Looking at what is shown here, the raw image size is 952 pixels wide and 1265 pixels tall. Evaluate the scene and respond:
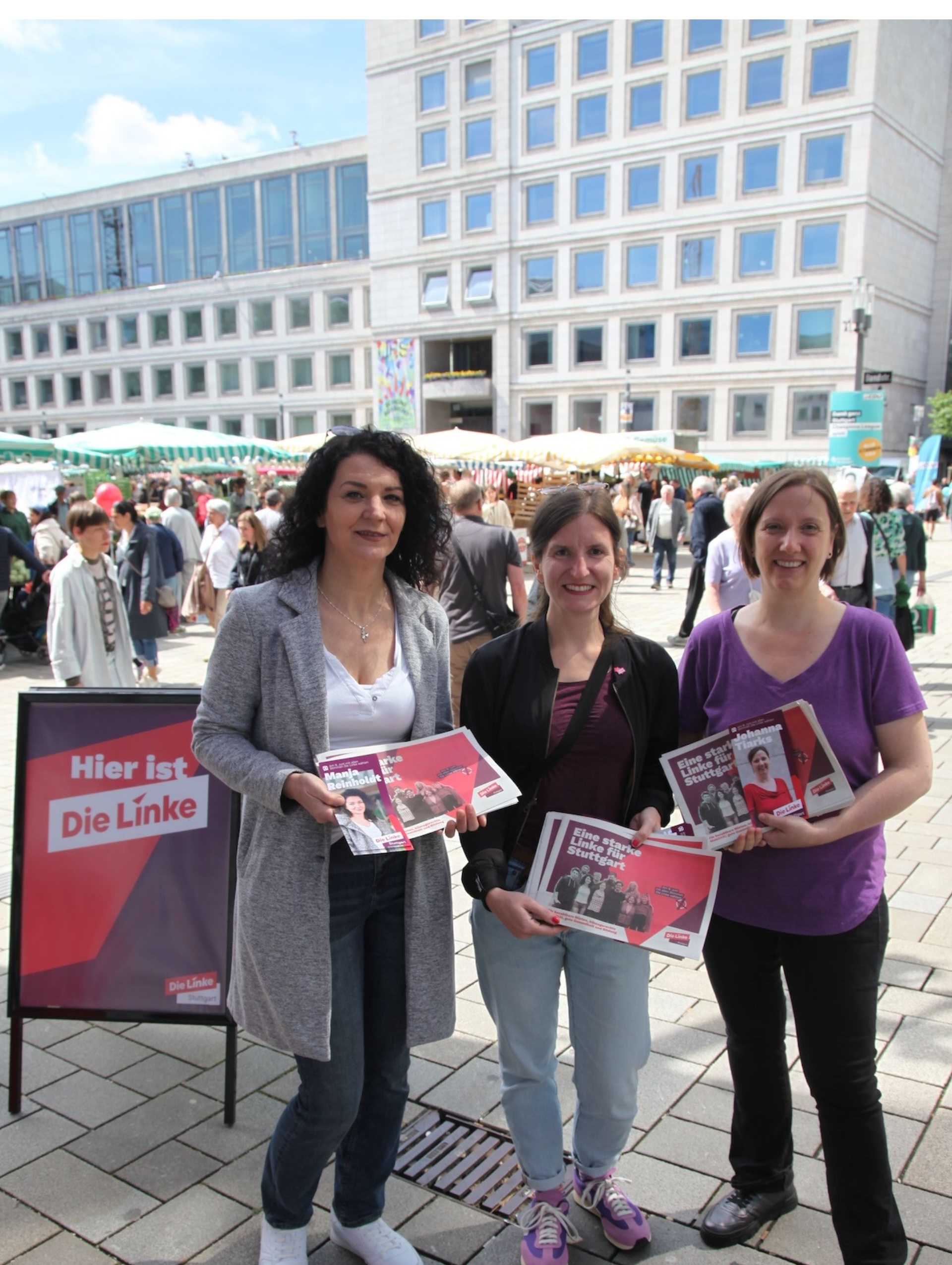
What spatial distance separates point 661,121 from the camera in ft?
147

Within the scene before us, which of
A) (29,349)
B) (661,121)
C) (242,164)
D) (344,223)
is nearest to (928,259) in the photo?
(661,121)

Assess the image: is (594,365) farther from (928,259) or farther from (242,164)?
(242,164)

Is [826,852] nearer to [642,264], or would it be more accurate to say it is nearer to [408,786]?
[408,786]

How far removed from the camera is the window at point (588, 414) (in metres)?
48.6

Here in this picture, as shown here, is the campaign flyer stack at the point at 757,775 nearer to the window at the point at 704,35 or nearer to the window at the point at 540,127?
the window at the point at 704,35

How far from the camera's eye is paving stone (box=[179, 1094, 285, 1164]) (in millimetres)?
2738

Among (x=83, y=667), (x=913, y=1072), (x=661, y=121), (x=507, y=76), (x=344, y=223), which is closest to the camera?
(x=913, y=1072)

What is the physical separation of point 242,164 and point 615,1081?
6751 cm

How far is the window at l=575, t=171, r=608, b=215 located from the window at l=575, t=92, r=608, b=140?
191 cm

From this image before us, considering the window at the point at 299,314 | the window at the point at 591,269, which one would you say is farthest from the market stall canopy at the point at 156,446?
the window at the point at 299,314

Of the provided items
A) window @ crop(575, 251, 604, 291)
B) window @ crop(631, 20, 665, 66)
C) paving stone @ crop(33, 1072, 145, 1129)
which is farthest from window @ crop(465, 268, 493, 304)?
paving stone @ crop(33, 1072, 145, 1129)

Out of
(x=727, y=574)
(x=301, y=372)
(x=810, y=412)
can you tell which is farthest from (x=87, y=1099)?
(x=301, y=372)

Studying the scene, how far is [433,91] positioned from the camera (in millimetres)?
50219

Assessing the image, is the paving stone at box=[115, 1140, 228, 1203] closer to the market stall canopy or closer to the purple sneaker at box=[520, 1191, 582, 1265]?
the purple sneaker at box=[520, 1191, 582, 1265]
